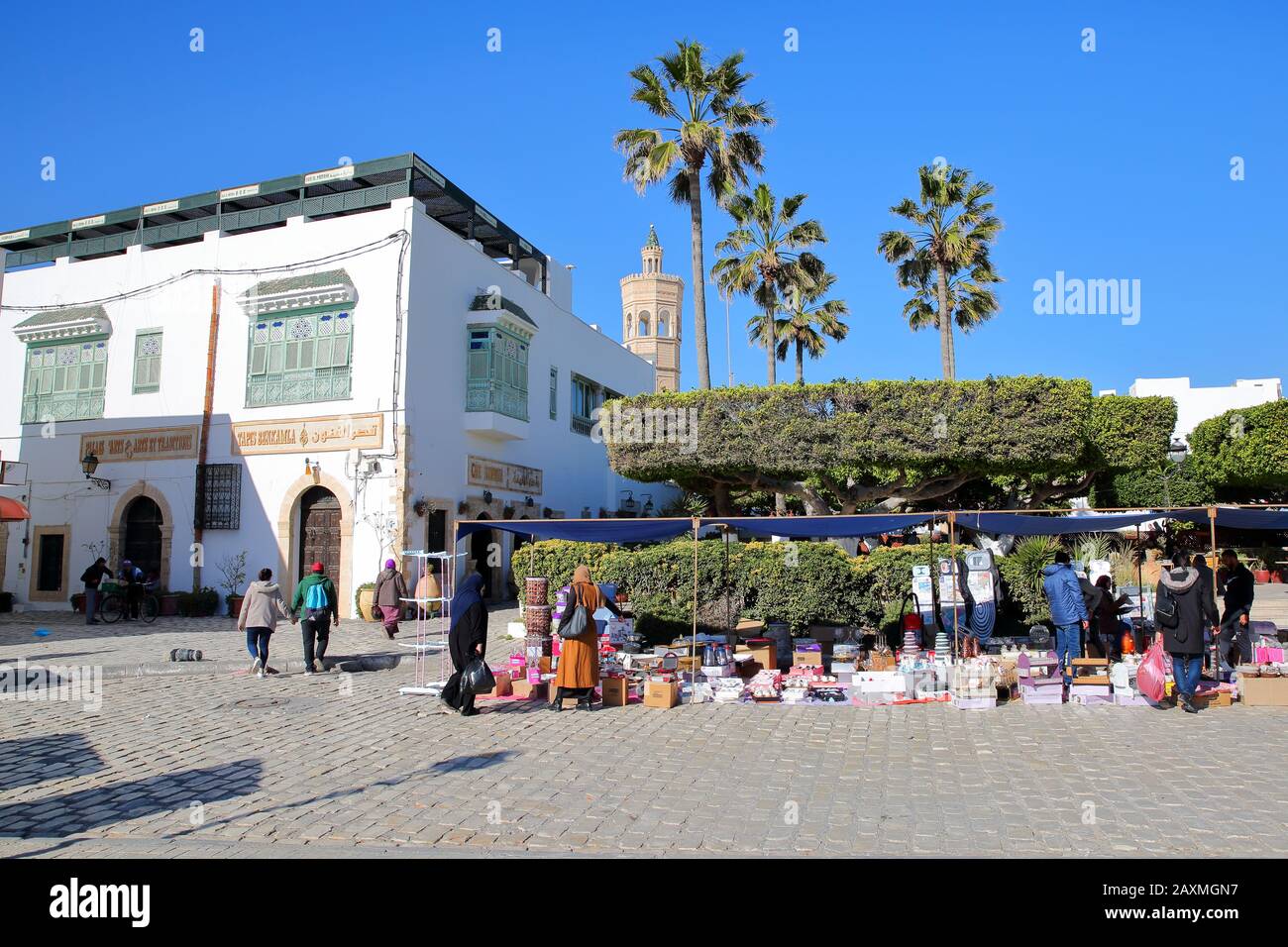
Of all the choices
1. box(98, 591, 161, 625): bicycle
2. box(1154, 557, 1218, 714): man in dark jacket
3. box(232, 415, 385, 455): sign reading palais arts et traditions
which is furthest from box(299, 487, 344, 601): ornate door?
box(1154, 557, 1218, 714): man in dark jacket

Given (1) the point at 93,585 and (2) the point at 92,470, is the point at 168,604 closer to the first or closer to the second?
(1) the point at 93,585

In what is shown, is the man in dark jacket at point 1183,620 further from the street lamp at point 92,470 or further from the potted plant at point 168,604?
the street lamp at point 92,470

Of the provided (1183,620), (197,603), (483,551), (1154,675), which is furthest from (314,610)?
(483,551)

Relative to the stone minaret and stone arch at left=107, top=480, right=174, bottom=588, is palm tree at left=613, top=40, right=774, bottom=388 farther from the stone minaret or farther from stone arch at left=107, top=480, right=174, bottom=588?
the stone minaret

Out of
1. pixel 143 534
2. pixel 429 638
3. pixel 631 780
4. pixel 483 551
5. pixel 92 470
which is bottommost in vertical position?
pixel 631 780

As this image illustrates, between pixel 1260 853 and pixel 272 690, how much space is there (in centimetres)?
1048

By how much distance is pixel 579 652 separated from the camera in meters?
10.0

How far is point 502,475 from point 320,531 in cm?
549

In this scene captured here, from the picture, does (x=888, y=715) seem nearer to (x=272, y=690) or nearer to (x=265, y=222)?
(x=272, y=690)

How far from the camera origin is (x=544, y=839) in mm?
5395

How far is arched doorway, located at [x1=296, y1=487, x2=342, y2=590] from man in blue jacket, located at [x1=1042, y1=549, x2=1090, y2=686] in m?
16.1

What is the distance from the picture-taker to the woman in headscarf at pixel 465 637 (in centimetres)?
959
